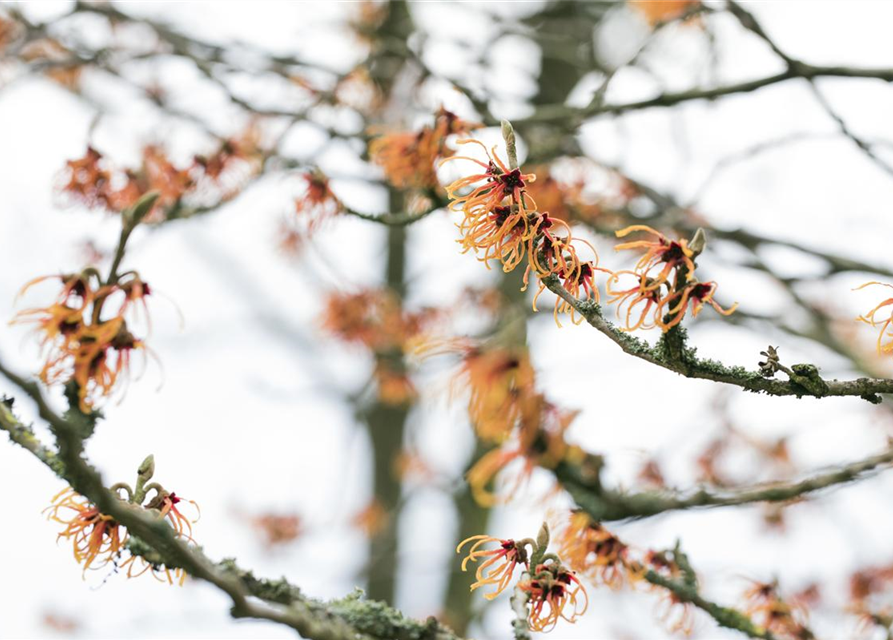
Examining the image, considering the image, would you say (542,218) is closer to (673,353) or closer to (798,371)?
(673,353)

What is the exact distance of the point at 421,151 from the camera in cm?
211

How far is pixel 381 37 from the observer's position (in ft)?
13.2

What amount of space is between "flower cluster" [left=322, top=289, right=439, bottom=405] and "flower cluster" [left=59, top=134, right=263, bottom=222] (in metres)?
1.41

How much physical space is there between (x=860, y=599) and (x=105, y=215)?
3.35 meters

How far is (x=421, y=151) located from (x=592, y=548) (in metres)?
1.06

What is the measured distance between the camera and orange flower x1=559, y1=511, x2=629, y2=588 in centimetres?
Answer: 184

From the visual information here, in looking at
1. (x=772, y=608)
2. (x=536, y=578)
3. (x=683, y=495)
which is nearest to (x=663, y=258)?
(x=536, y=578)

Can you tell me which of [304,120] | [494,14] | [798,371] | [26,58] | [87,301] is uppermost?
[494,14]

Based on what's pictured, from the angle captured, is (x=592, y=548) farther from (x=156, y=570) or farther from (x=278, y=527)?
(x=278, y=527)

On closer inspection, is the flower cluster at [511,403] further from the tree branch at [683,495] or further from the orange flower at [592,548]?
the orange flower at [592,548]

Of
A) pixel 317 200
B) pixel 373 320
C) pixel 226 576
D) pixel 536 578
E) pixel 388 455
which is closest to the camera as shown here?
pixel 226 576

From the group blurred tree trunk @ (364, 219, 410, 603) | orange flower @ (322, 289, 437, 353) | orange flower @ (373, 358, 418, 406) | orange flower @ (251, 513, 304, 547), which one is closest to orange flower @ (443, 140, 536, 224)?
orange flower @ (322, 289, 437, 353)

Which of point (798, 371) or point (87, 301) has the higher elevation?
point (87, 301)

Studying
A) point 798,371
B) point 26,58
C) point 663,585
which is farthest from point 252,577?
point 26,58
